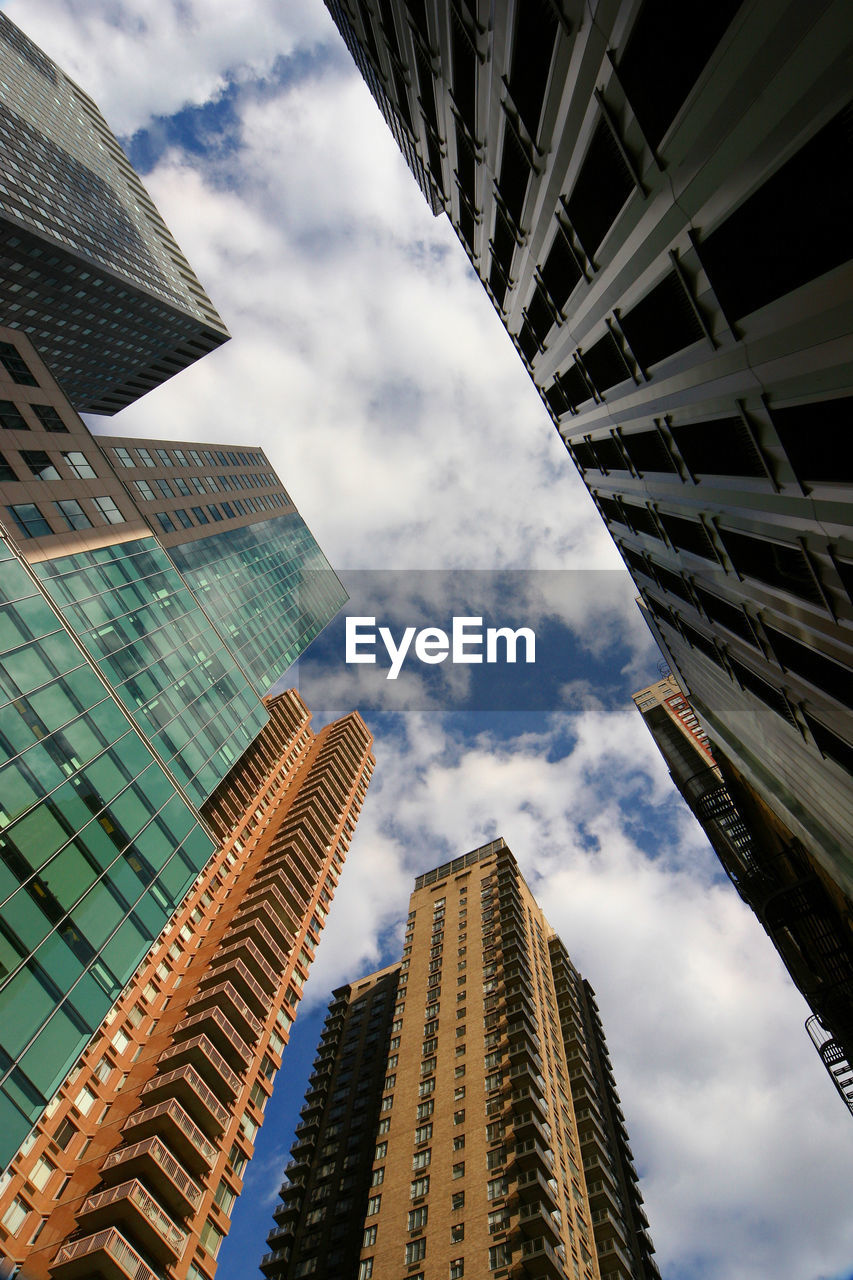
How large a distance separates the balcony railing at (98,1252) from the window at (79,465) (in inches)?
1354

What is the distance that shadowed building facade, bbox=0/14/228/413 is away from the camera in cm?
7019

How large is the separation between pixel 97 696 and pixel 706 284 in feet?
66.5

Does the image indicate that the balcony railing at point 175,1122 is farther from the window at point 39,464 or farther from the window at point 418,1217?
the window at point 39,464

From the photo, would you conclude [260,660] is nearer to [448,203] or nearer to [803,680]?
[448,203]

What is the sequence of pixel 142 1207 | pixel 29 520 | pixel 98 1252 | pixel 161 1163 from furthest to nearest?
pixel 29 520 → pixel 161 1163 → pixel 142 1207 → pixel 98 1252

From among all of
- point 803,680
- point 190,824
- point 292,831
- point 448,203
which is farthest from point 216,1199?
point 448,203

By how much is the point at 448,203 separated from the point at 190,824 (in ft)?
95.8

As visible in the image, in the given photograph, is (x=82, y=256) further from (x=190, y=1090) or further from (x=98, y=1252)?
(x=98, y=1252)

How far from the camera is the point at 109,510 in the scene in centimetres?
3725

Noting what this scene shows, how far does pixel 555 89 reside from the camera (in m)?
13.5

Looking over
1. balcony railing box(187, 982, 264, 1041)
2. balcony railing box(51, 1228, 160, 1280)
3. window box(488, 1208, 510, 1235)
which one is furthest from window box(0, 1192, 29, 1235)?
window box(488, 1208, 510, 1235)

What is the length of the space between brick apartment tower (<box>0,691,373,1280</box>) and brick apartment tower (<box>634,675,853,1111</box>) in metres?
28.0

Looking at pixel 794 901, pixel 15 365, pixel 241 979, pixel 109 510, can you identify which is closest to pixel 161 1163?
pixel 241 979

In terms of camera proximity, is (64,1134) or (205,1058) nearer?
(64,1134)
